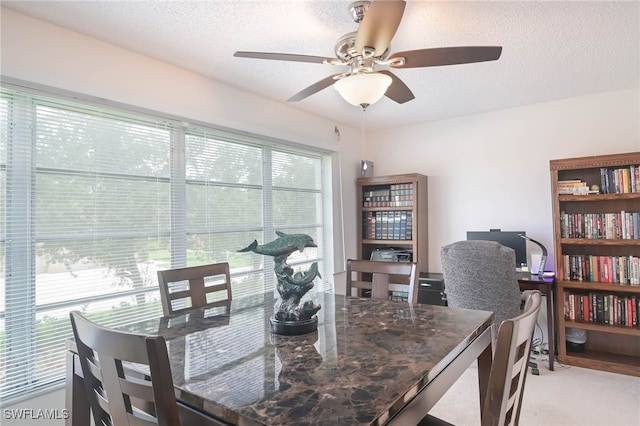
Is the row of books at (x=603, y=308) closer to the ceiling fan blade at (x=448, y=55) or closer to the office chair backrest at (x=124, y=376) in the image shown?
the ceiling fan blade at (x=448, y=55)

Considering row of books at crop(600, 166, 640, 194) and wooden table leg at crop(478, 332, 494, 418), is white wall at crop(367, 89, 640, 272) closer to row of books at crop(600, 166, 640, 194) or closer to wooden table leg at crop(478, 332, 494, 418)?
row of books at crop(600, 166, 640, 194)

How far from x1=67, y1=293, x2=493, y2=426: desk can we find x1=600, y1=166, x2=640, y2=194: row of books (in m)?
2.35

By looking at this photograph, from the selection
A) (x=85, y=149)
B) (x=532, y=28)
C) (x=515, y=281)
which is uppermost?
(x=532, y=28)

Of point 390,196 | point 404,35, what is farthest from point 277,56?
point 390,196

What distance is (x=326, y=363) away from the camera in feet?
3.42

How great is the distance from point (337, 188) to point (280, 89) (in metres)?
1.43

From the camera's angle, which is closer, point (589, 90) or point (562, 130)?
point (589, 90)

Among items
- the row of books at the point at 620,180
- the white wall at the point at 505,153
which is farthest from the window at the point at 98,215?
the row of books at the point at 620,180

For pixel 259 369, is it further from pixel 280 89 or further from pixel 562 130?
pixel 562 130

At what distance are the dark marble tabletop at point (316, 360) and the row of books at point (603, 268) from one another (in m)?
2.19

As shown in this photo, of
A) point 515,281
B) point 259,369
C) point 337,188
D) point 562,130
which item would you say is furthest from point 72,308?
point 562,130

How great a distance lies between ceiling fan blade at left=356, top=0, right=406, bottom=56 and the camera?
1277 millimetres

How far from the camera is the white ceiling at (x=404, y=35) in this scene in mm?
1847

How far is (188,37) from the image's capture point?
6.99 ft
